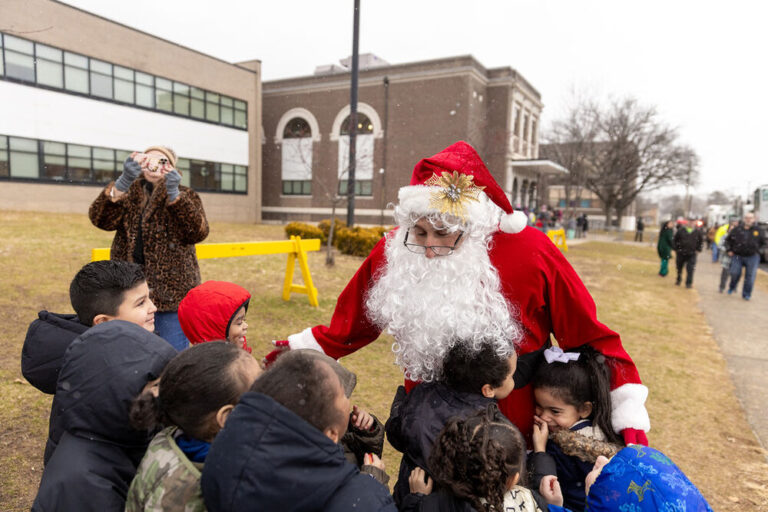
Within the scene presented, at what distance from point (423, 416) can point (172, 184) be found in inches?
83.9

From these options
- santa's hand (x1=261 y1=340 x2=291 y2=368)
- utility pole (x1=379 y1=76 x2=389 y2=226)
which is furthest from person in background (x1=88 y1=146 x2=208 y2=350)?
utility pole (x1=379 y1=76 x2=389 y2=226)

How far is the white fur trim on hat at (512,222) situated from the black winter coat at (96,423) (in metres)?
1.42

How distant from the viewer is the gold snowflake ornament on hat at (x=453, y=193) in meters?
1.93

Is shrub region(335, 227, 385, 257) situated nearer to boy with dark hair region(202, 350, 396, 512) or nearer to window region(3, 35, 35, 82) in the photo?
boy with dark hair region(202, 350, 396, 512)

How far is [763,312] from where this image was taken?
9180 mm

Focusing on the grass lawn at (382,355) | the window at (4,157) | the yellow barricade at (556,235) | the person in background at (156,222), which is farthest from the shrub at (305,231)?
the window at (4,157)

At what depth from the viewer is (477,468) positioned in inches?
54.6

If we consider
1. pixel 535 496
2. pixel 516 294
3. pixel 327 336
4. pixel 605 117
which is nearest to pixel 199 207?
pixel 327 336

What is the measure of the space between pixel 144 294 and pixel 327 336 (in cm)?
82

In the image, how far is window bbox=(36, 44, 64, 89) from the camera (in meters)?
18.6

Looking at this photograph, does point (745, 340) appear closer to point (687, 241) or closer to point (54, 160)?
point (687, 241)

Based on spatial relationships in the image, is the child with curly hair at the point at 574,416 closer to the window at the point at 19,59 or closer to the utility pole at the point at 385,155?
the window at the point at 19,59

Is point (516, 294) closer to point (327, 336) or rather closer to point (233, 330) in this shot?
point (327, 336)

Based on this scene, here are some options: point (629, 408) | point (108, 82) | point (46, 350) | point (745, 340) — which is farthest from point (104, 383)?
point (108, 82)
